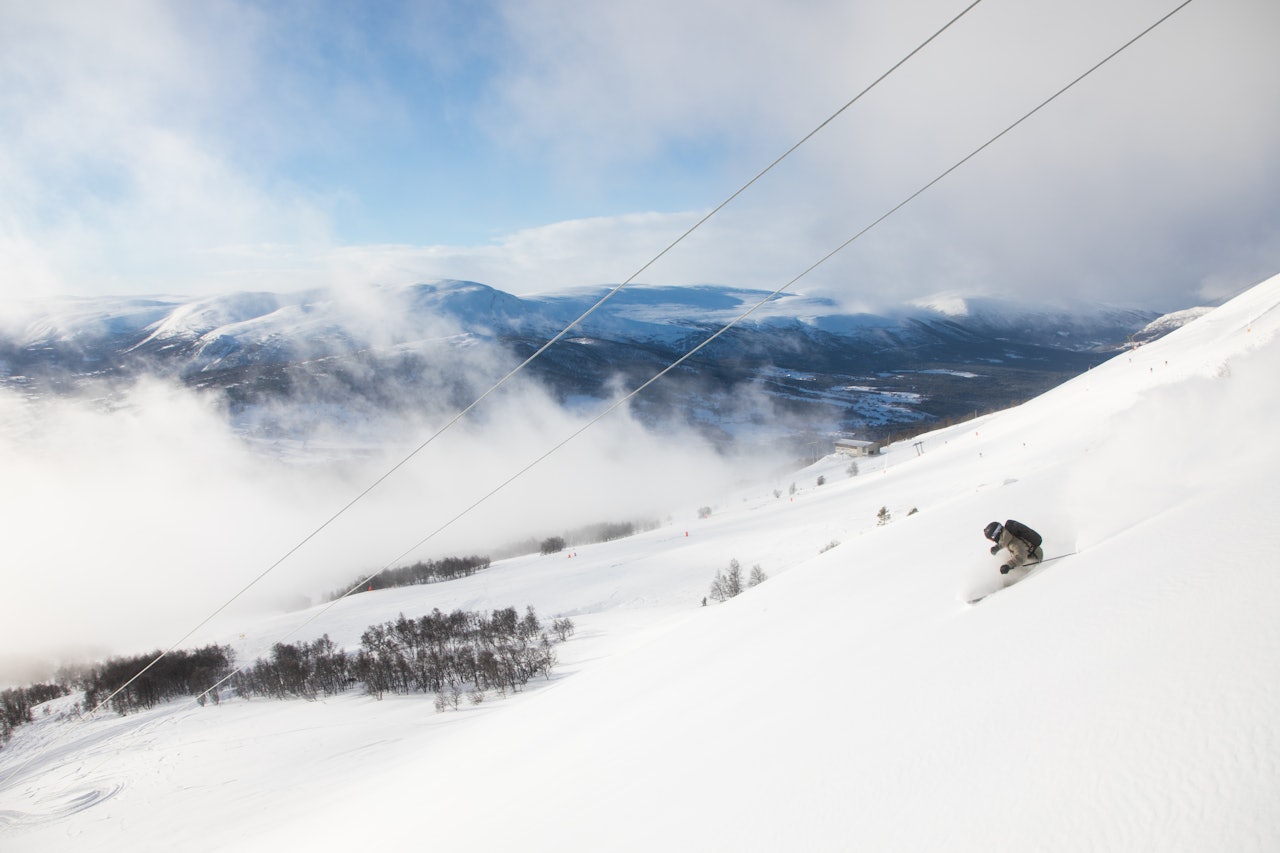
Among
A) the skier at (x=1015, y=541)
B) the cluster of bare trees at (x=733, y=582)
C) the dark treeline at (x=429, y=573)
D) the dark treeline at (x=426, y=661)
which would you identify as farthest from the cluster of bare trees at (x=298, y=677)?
the skier at (x=1015, y=541)

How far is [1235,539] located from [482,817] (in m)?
7.85

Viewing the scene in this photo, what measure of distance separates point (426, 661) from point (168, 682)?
104 feet

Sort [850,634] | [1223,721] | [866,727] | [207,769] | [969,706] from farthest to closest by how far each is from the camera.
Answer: [207,769]
[850,634]
[866,727]
[969,706]
[1223,721]

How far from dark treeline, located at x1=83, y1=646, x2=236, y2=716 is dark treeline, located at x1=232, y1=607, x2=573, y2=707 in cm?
405

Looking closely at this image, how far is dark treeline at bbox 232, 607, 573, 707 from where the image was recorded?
42981 millimetres

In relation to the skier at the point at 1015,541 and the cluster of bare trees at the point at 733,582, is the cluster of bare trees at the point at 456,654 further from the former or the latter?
the skier at the point at 1015,541

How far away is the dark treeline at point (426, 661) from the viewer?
141 ft

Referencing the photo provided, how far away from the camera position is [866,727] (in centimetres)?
419

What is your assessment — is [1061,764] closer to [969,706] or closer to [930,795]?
[930,795]

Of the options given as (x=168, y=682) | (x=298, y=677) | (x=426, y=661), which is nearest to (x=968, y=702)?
(x=426, y=661)

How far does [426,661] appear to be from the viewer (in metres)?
49.0

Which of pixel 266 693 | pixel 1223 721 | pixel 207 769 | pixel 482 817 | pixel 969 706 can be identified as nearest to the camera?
pixel 1223 721

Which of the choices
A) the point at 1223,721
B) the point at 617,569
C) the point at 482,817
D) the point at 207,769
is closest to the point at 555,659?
the point at 207,769

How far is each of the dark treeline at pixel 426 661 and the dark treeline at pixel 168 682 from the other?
405 cm
